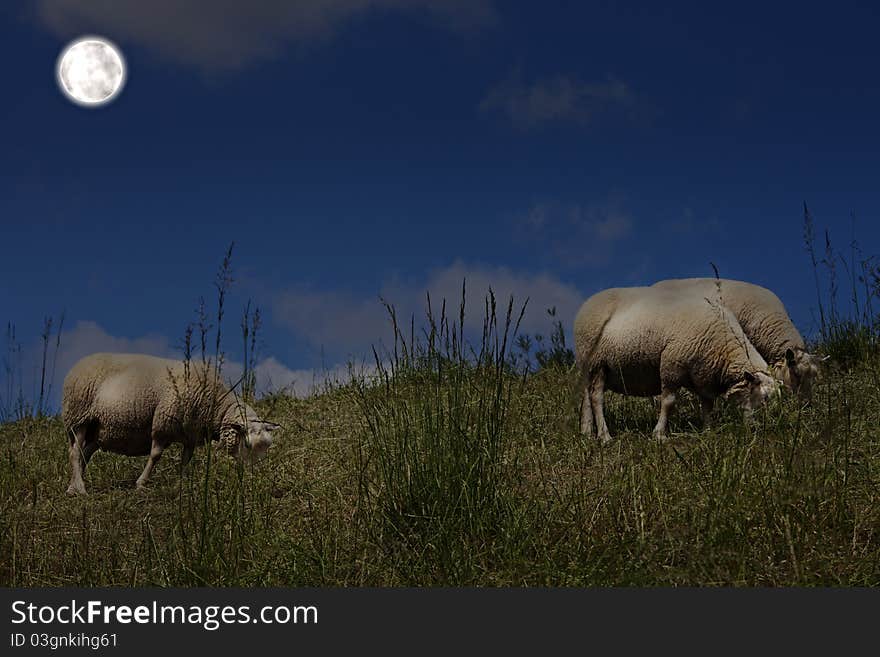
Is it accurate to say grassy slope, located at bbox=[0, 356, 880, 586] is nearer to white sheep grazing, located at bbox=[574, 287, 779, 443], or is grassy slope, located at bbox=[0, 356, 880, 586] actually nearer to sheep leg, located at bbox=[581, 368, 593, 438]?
white sheep grazing, located at bbox=[574, 287, 779, 443]

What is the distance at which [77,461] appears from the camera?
837 centimetres

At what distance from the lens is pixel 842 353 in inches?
417

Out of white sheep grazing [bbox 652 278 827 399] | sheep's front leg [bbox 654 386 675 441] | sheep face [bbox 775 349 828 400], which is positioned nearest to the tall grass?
sheep's front leg [bbox 654 386 675 441]

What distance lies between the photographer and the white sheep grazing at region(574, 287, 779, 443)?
26.4 ft

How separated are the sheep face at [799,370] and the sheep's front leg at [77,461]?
7.05 meters

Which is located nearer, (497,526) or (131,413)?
(497,526)

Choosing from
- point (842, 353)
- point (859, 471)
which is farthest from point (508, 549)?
point (842, 353)

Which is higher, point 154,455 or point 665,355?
point 665,355

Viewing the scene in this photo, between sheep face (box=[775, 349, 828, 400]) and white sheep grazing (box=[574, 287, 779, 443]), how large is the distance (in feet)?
2.43

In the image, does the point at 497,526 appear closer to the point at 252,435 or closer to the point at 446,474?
the point at 446,474

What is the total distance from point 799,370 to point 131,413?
6.82 m

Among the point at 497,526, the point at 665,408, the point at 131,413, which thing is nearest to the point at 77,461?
the point at 131,413

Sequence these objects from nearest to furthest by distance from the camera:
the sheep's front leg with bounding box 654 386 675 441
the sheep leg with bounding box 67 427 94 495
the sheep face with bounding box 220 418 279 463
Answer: the sheep's front leg with bounding box 654 386 675 441 → the sheep leg with bounding box 67 427 94 495 → the sheep face with bounding box 220 418 279 463

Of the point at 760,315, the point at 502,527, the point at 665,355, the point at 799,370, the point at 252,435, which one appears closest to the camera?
the point at 502,527
